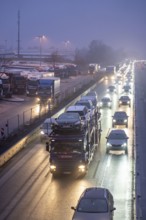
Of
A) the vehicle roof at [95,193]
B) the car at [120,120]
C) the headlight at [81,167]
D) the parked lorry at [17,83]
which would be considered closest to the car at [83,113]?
the headlight at [81,167]

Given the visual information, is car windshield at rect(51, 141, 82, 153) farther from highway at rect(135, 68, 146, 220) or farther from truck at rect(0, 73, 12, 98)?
truck at rect(0, 73, 12, 98)

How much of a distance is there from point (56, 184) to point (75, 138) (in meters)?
2.18

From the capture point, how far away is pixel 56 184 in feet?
74.9

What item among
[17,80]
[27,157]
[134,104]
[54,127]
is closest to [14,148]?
[27,157]

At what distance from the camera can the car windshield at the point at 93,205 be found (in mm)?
15709

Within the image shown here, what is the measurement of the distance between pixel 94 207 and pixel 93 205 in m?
0.11

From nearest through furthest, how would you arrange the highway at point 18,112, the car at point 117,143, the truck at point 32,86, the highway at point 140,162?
1. the highway at point 140,162
2. the car at point 117,143
3. the highway at point 18,112
4. the truck at point 32,86

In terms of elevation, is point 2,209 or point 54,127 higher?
point 54,127

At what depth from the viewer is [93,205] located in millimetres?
15930

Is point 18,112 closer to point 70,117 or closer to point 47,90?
point 47,90

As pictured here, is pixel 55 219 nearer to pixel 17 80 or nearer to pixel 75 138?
pixel 75 138

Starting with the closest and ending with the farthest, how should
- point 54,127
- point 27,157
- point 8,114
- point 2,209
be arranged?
1. point 2,209
2. point 54,127
3. point 27,157
4. point 8,114

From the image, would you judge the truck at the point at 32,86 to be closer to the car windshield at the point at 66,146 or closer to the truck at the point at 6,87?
the truck at the point at 6,87

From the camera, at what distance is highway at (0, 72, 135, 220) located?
18766 mm
